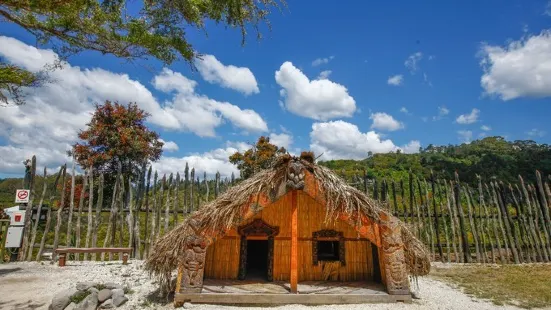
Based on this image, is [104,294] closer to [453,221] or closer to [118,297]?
[118,297]

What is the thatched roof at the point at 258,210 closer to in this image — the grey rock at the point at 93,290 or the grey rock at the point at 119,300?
the grey rock at the point at 119,300

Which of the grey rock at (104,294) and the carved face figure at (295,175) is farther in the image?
the carved face figure at (295,175)

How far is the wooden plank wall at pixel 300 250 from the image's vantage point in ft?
21.6

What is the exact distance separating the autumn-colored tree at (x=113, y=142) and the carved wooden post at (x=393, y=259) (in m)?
10.3

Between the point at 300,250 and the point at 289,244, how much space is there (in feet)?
0.97

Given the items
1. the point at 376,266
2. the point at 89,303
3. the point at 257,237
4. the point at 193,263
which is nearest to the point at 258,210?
the point at 257,237

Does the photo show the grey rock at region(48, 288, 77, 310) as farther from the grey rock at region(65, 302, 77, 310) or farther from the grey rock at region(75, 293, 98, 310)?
the grey rock at region(75, 293, 98, 310)

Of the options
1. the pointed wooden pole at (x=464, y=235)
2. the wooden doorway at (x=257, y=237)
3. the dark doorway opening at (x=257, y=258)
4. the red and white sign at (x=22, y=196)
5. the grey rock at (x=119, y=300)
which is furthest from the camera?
the pointed wooden pole at (x=464, y=235)

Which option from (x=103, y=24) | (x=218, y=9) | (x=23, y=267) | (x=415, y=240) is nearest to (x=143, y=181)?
(x=23, y=267)

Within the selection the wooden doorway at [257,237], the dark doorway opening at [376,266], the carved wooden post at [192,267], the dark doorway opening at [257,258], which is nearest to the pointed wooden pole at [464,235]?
the dark doorway opening at [376,266]

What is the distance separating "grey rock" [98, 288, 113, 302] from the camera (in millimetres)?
5498

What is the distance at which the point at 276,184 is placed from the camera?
5.75 m

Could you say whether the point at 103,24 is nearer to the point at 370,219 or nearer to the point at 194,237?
the point at 194,237

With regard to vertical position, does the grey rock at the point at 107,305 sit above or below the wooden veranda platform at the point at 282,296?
below
